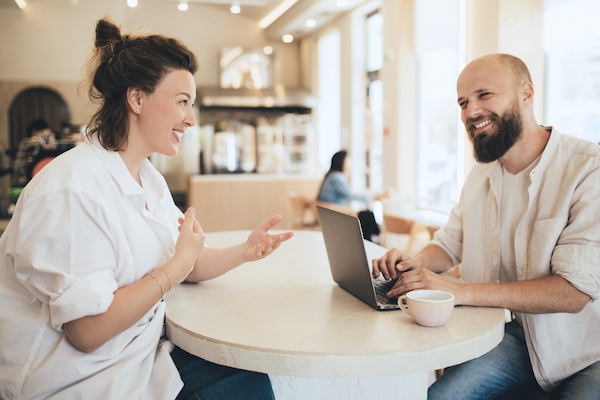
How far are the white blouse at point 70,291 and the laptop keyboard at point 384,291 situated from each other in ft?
A: 1.79

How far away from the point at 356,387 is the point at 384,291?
29 centimetres

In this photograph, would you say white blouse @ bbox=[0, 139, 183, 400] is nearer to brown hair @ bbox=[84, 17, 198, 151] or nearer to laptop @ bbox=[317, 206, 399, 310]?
brown hair @ bbox=[84, 17, 198, 151]

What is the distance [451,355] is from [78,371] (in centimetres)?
80

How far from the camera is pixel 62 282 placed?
99cm

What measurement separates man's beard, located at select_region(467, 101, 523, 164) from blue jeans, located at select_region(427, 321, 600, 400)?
62cm

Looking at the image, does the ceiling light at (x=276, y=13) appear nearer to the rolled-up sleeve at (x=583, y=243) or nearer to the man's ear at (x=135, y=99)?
the man's ear at (x=135, y=99)

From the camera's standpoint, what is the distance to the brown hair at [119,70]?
127 cm

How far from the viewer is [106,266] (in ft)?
3.48

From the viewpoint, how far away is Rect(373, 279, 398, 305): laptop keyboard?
4.09ft

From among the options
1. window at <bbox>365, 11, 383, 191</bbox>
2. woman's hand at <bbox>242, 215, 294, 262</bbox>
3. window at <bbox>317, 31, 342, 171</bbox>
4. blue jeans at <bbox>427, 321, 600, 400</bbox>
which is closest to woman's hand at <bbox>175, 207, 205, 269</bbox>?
woman's hand at <bbox>242, 215, 294, 262</bbox>

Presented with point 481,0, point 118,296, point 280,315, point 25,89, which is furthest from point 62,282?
point 25,89

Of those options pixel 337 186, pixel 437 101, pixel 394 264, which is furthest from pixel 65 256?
pixel 437 101

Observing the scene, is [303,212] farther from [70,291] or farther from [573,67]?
[70,291]

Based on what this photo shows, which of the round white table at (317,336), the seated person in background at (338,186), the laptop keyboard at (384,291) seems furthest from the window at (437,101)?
the round white table at (317,336)
